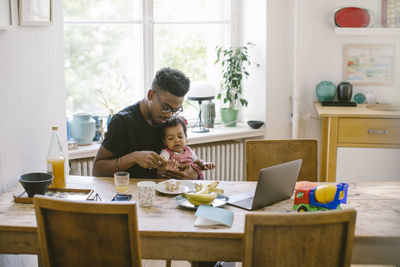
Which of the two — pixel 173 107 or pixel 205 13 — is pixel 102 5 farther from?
pixel 173 107

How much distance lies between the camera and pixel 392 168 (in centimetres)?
339

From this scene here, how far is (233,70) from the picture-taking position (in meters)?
3.71

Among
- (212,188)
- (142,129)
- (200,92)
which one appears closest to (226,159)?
(200,92)

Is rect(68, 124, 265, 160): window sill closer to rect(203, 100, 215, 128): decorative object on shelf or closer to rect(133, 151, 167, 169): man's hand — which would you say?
rect(203, 100, 215, 128): decorative object on shelf

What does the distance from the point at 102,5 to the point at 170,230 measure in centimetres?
227

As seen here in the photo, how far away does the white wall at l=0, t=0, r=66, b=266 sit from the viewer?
2105 millimetres

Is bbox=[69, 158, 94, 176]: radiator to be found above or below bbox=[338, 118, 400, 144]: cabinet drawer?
below

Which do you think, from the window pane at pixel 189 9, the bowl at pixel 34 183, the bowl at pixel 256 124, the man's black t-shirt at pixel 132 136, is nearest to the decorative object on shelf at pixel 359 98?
the bowl at pixel 256 124

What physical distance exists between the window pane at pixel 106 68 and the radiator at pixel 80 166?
0.48 meters

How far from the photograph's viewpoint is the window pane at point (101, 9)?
341 centimetres

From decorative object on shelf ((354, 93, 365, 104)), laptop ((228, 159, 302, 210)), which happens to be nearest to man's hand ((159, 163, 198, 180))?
laptop ((228, 159, 302, 210))

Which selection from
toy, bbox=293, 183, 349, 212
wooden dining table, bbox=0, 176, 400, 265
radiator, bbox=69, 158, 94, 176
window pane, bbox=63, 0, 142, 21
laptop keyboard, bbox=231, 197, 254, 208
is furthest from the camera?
window pane, bbox=63, 0, 142, 21

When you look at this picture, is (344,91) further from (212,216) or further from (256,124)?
(212,216)

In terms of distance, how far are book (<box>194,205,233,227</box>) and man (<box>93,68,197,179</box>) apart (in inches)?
20.2
